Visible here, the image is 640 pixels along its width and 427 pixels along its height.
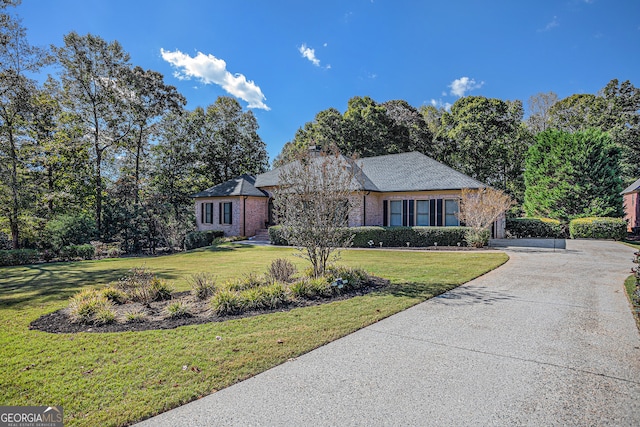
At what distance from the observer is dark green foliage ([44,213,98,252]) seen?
1631 centimetres

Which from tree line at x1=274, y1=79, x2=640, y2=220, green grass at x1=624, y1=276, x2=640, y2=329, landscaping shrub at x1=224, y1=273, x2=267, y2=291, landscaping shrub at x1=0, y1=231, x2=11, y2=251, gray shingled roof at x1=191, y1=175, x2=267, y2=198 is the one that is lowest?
green grass at x1=624, y1=276, x2=640, y2=329

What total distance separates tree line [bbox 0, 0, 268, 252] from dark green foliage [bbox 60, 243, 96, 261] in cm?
151

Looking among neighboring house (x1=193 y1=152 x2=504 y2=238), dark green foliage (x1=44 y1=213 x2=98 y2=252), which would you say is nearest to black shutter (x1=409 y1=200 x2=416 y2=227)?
neighboring house (x1=193 y1=152 x2=504 y2=238)

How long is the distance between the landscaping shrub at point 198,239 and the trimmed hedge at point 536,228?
1903 cm

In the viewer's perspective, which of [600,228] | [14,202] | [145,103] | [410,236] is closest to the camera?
[14,202]

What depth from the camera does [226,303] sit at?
18.9 ft

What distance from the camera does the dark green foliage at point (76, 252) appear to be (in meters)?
15.4

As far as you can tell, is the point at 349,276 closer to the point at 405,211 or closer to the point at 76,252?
the point at 405,211

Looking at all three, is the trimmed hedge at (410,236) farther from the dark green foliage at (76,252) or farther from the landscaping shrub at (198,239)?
the dark green foliage at (76,252)

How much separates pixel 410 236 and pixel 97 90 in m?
22.2

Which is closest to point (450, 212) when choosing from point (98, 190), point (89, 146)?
point (98, 190)

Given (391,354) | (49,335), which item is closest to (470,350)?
(391,354)

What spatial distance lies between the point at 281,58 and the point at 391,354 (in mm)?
16311

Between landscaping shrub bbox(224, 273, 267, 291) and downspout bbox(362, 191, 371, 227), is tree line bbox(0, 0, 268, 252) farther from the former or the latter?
landscaping shrub bbox(224, 273, 267, 291)
